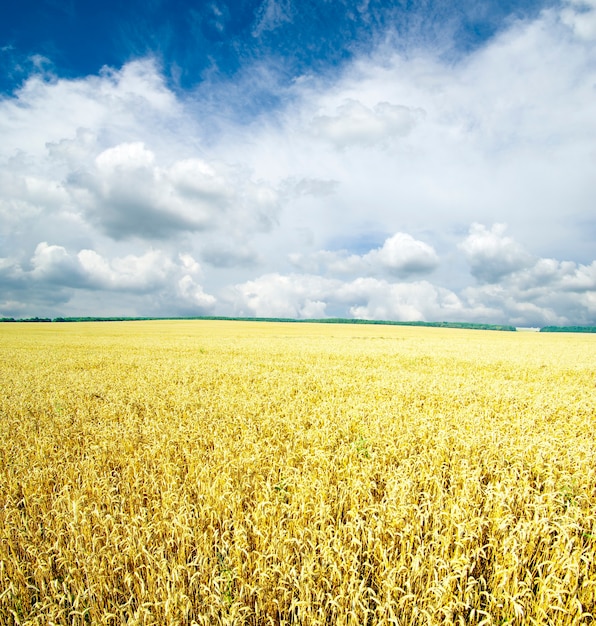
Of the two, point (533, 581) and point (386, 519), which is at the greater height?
point (386, 519)

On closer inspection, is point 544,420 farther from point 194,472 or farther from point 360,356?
point 360,356

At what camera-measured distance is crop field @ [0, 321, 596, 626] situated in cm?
329

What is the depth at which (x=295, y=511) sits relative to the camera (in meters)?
4.42

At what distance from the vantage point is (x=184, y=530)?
417cm

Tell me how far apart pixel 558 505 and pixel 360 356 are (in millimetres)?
19848

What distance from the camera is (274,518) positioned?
4539mm

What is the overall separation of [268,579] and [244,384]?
32.9 ft

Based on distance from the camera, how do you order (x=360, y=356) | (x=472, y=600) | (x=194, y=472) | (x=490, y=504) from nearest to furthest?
(x=472, y=600)
(x=490, y=504)
(x=194, y=472)
(x=360, y=356)

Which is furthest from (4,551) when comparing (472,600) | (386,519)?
(472,600)

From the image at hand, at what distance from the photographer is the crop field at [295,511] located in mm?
3287

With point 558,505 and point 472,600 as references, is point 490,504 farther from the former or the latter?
point 472,600

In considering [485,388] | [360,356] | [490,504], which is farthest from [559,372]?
[490,504]

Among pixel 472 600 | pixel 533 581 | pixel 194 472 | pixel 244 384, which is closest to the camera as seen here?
pixel 472 600

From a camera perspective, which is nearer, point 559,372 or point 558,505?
point 558,505
